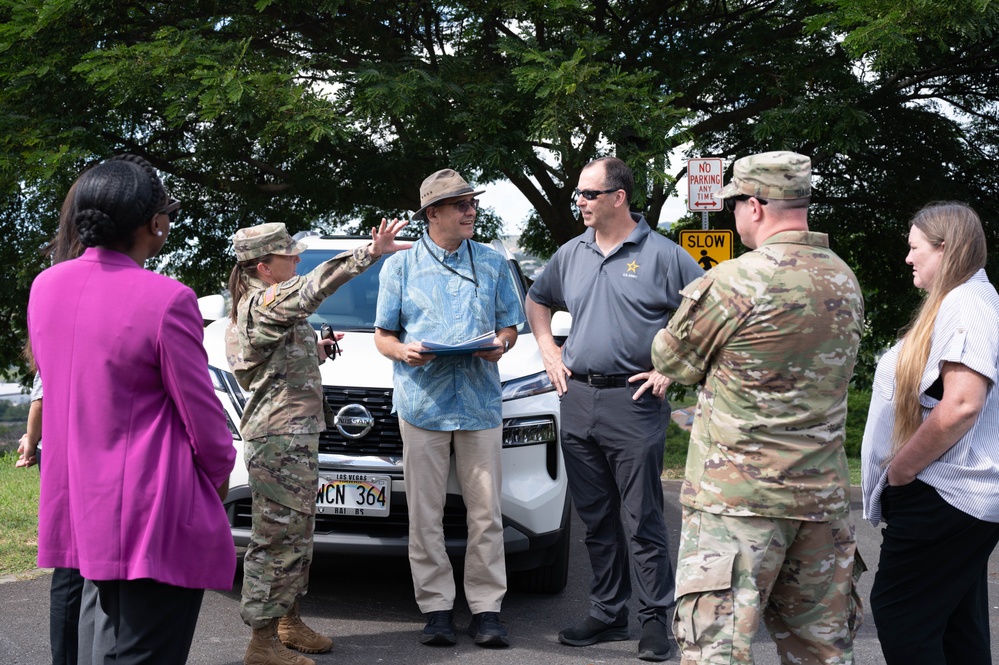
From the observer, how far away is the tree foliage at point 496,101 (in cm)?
859

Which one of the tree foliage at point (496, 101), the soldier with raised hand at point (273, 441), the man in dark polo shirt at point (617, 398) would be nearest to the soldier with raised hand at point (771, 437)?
the man in dark polo shirt at point (617, 398)

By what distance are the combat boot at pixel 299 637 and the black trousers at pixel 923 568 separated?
249 cm

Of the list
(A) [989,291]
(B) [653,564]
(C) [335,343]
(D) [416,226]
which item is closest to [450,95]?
(D) [416,226]

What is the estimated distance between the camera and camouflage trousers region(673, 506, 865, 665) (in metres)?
2.96

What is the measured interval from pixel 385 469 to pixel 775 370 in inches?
100

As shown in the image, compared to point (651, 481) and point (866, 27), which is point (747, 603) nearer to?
point (651, 481)

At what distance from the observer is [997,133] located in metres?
12.1

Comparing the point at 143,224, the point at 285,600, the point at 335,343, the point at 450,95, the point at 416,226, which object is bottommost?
the point at 285,600

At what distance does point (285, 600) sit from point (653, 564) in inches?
65.1

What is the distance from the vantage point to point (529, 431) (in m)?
5.36

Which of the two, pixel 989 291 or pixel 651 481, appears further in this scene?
pixel 651 481

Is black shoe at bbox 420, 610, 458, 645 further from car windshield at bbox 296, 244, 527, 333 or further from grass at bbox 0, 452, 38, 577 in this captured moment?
grass at bbox 0, 452, 38, 577

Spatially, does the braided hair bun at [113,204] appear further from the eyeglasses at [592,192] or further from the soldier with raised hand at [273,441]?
the eyeglasses at [592,192]

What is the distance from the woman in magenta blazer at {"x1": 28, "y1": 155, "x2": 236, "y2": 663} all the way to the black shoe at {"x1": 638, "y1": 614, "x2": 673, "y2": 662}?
260cm
